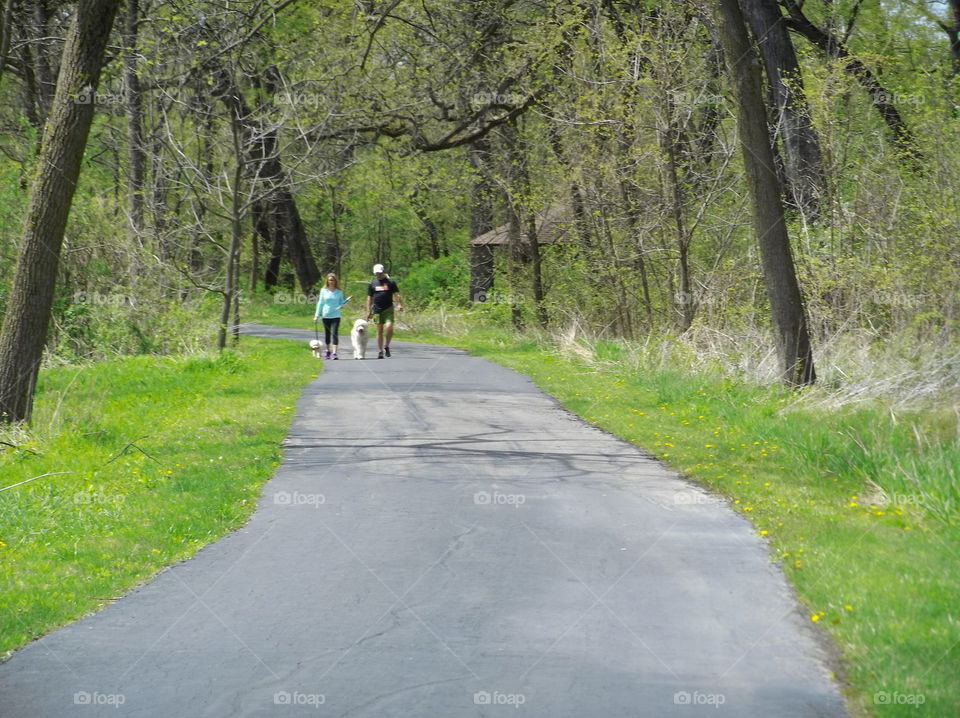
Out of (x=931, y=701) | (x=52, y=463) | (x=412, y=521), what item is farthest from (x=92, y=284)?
(x=931, y=701)

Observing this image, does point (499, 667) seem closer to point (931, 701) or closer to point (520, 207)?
point (931, 701)

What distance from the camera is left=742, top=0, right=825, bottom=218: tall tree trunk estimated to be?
62.8ft

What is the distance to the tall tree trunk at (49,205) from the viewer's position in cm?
1350

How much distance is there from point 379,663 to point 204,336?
19.8m
